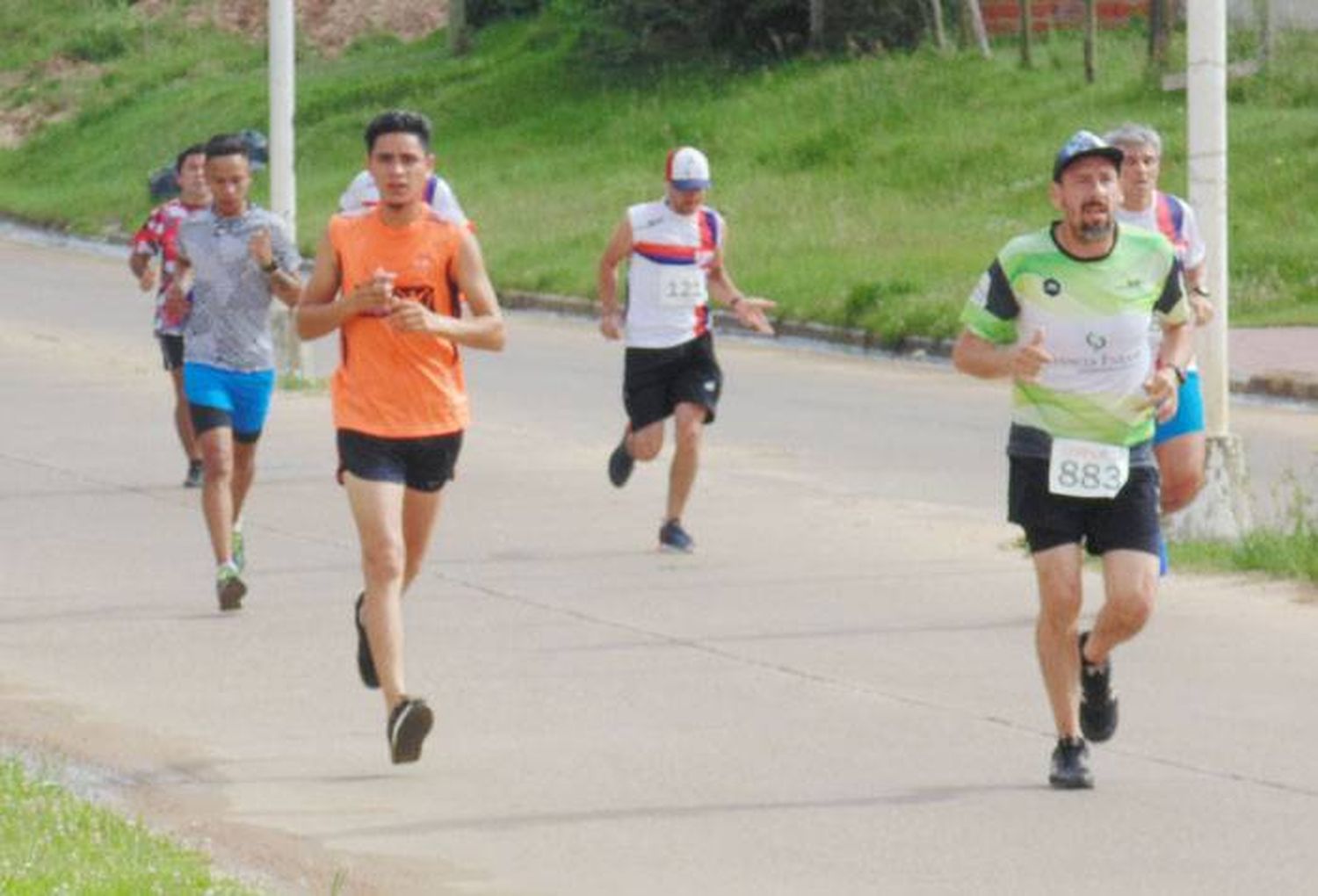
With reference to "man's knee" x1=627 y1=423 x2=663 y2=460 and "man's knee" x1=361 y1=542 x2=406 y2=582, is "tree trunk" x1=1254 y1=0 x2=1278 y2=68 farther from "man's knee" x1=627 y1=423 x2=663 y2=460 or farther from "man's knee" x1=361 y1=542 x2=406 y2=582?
"man's knee" x1=361 y1=542 x2=406 y2=582

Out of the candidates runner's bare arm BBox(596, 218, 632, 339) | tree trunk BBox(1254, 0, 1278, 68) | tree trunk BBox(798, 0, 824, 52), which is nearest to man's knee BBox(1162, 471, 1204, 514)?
runner's bare arm BBox(596, 218, 632, 339)

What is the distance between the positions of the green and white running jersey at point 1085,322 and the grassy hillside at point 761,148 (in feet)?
57.8

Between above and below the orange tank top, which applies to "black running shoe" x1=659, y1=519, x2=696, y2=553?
below

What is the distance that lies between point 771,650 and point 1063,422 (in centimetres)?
283

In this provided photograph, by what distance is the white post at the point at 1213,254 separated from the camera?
14961mm

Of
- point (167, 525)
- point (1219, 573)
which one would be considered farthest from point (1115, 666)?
point (167, 525)

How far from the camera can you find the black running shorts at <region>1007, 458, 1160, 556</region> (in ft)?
32.3

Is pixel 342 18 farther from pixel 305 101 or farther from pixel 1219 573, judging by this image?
pixel 1219 573

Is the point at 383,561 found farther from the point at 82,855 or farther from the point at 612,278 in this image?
the point at 612,278

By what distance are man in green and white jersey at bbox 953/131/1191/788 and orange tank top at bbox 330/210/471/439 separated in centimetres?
164

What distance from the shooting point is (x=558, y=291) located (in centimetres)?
3328

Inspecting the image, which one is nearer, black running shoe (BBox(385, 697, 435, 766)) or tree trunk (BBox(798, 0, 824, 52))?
black running shoe (BBox(385, 697, 435, 766))

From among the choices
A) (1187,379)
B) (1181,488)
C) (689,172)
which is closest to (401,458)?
(1187,379)

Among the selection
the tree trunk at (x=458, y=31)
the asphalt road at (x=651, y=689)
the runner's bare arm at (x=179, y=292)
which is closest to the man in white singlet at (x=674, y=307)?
the asphalt road at (x=651, y=689)
